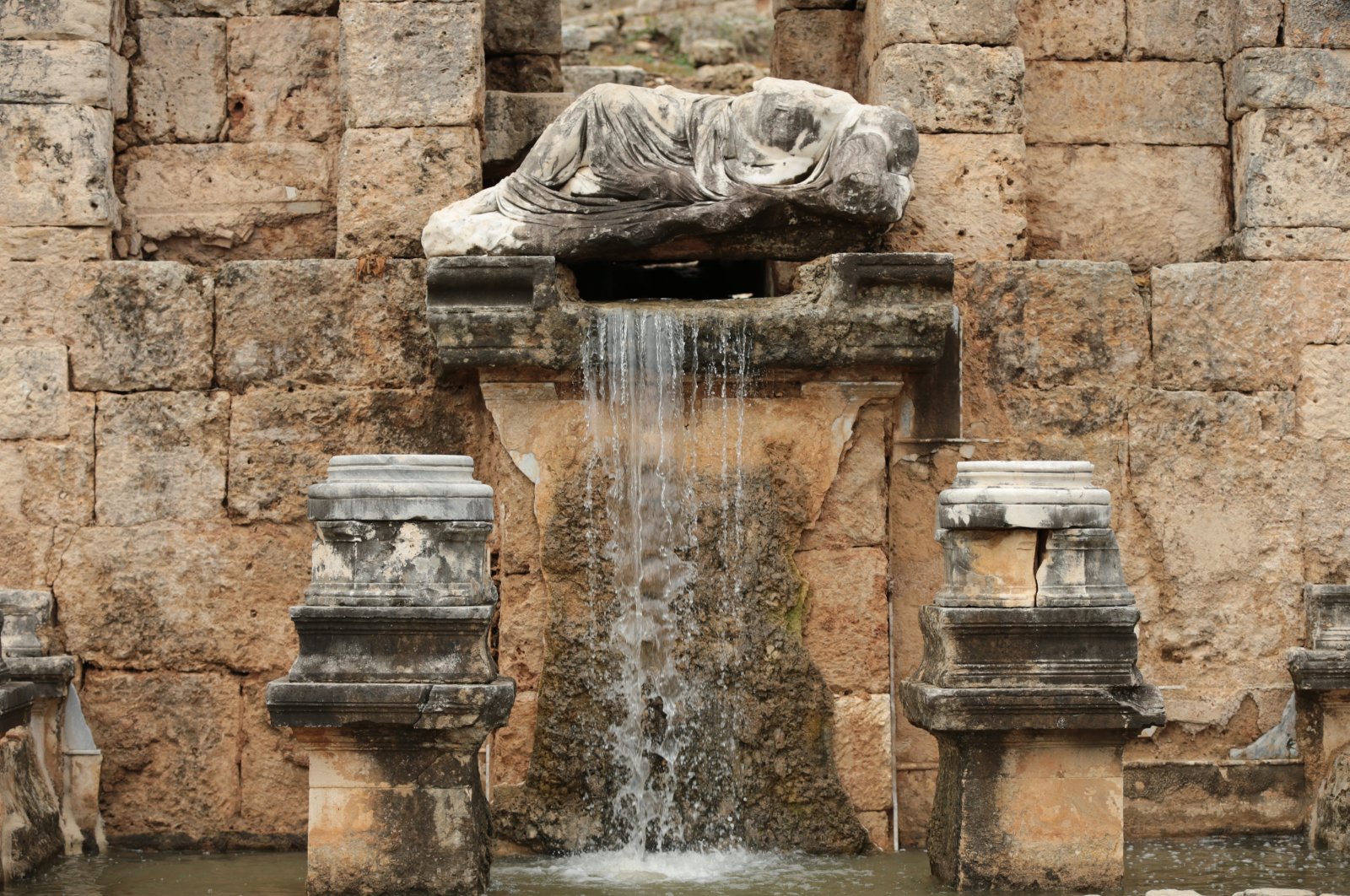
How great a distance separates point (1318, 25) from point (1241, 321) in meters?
1.28

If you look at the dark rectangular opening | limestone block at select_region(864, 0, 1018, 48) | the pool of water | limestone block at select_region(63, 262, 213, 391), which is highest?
limestone block at select_region(864, 0, 1018, 48)

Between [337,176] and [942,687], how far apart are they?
3.35 meters

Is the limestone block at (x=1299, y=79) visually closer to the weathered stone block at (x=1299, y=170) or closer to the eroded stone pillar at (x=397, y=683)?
the weathered stone block at (x=1299, y=170)

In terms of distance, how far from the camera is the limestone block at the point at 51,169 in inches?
275

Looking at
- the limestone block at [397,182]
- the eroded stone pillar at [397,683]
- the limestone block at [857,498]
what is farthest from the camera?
the limestone block at [397,182]

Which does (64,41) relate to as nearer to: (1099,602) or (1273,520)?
(1099,602)

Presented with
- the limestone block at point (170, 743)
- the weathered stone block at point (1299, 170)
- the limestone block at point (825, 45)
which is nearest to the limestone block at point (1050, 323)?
the weathered stone block at point (1299, 170)

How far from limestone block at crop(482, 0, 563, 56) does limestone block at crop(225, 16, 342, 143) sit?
945 millimetres

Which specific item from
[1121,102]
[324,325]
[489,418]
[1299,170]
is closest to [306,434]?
[324,325]

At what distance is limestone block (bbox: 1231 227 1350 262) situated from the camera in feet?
23.4

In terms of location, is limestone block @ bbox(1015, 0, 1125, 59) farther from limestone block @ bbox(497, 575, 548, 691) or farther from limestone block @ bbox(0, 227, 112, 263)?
limestone block @ bbox(0, 227, 112, 263)

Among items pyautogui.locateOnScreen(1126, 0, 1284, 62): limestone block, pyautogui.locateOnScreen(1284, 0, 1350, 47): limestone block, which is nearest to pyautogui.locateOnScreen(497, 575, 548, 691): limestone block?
pyautogui.locateOnScreen(1126, 0, 1284, 62): limestone block

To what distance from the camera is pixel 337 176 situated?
7.32m

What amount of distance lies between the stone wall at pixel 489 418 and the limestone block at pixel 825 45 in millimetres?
659
